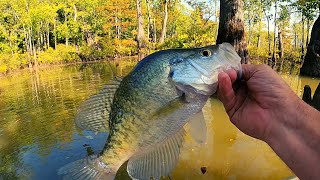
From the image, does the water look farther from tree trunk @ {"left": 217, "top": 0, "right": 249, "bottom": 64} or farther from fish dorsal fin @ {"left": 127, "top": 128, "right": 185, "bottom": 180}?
fish dorsal fin @ {"left": 127, "top": 128, "right": 185, "bottom": 180}

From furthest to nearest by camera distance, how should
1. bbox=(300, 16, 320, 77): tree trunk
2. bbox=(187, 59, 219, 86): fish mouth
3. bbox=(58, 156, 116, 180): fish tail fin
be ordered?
bbox=(300, 16, 320, 77): tree trunk
bbox=(58, 156, 116, 180): fish tail fin
bbox=(187, 59, 219, 86): fish mouth

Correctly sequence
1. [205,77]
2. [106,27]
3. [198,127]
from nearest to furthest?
1. [205,77]
2. [198,127]
3. [106,27]

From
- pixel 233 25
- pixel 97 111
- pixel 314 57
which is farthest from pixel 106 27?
pixel 97 111

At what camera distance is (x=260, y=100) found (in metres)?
1.92

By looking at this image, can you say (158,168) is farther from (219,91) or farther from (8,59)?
(8,59)

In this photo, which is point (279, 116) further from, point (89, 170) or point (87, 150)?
point (87, 150)

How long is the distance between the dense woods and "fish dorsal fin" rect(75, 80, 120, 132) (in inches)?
699

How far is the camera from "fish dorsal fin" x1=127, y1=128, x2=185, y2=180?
6.02 feet

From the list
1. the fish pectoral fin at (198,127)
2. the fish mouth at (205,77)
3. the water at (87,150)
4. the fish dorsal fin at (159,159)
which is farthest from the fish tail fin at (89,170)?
the water at (87,150)

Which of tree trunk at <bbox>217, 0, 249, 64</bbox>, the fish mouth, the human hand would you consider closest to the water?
tree trunk at <bbox>217, 0, 249, 64</bbox>

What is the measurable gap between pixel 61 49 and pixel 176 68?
41.6 metres

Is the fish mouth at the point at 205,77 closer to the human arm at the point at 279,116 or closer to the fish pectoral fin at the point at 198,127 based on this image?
the human arm at the point at 279,116

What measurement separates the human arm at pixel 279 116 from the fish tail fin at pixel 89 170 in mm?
716

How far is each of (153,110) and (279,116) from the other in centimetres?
68
